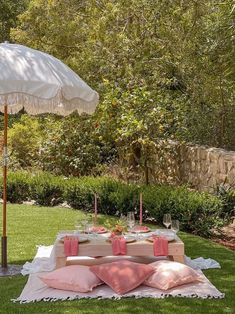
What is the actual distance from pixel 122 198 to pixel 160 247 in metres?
3.96

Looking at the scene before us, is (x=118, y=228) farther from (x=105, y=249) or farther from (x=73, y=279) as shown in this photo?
(x=73, y=279)

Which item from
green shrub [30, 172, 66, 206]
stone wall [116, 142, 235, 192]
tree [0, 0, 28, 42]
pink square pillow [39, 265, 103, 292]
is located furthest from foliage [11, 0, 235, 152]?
tree [0, 0, 28, 42]

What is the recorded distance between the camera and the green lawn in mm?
4637

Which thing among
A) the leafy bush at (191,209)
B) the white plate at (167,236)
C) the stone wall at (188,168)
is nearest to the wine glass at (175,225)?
the white plate at (167,236)

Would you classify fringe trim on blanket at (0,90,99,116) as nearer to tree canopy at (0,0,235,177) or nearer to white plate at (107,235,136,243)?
white plate at (107,235,136,243)

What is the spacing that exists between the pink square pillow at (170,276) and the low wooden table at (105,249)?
0.99ft

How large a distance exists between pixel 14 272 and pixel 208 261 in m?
2.30

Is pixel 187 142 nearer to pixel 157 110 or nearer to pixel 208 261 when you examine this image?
pixel 157 110

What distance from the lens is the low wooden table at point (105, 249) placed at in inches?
221

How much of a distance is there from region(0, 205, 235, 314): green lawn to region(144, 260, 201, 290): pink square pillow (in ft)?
0.79

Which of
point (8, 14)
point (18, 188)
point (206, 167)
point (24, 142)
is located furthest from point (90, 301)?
point (8, 14)

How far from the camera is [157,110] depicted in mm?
11109

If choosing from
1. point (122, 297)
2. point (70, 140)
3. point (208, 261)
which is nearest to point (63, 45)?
point (70, 140)

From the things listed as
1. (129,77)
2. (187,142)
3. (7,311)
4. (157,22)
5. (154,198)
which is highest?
(157,22)
